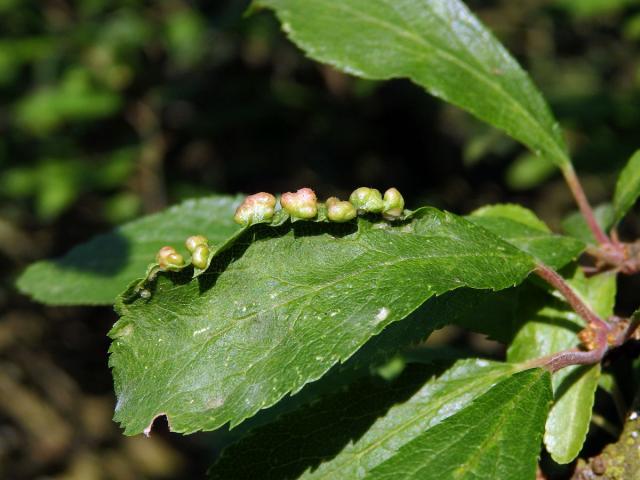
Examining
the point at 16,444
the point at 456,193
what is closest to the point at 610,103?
the point at 456,193

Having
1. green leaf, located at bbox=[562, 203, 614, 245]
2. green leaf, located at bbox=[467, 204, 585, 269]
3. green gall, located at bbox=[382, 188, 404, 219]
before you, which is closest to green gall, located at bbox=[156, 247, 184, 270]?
green gall, located at bbox=[382, 188, 404, 219]

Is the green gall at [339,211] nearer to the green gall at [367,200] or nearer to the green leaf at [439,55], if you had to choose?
the green gall at [367,200]

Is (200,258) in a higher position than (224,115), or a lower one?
higher

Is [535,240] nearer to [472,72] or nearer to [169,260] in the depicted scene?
[472,72]

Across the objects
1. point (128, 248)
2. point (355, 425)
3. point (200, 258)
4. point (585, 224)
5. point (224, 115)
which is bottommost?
point (224, 115)

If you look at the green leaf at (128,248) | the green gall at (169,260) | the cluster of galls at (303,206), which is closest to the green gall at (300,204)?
the cluster of galls at (303,206)

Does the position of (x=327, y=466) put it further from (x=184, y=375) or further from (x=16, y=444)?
(x=16, y=444)

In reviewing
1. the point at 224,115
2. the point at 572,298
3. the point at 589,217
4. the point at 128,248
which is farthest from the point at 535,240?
the point at 224,115
